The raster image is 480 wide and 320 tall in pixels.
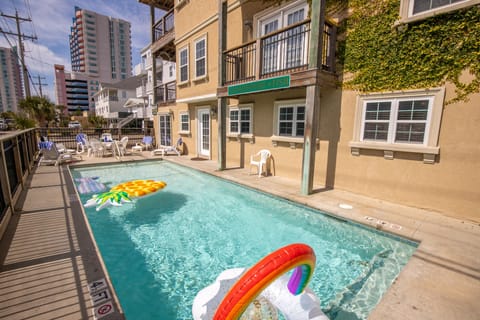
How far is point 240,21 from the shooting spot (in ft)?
29.3

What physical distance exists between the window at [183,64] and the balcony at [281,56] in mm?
4169

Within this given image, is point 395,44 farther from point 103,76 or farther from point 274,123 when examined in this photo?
point 103,76

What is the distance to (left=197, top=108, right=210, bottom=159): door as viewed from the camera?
39.0 ft

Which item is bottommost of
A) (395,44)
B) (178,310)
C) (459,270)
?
(178,310)

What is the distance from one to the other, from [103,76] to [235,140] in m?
112

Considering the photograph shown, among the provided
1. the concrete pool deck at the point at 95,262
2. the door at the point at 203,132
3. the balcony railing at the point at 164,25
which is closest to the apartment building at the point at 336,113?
the concrete pool deck at the point at 95,262

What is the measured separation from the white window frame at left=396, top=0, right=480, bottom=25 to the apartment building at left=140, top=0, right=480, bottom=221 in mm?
20

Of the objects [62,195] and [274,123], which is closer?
[62,195]

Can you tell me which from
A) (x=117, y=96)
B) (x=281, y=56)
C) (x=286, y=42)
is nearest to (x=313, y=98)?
(x=281, y=56)

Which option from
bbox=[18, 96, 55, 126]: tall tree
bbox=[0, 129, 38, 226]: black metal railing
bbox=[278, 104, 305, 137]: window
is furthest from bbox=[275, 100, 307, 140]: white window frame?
bbox=[18, 96, 55, 126]: tall tree

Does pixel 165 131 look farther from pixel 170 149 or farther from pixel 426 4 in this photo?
pixel 426 4

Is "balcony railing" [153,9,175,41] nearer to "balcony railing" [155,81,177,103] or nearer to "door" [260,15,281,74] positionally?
"balcony railing" [155,81,177,103]

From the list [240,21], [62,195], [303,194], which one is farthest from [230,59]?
[62,195]

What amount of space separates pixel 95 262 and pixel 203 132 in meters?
9.88
